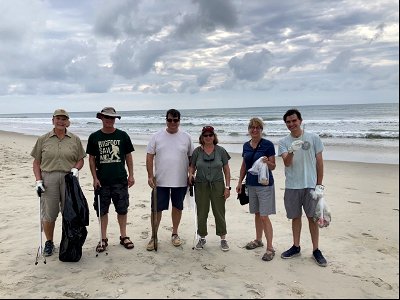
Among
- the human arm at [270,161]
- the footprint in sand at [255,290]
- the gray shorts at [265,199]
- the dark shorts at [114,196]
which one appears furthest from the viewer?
the dark shorts at [114,196]

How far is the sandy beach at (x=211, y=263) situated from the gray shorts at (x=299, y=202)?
0.66m

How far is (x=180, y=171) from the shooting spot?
5.14m

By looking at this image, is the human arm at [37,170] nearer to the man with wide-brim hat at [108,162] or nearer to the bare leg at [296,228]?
the man with wide-brim hat at [108,162]

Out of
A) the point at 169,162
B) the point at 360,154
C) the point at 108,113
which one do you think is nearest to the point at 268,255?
the point at 169,162

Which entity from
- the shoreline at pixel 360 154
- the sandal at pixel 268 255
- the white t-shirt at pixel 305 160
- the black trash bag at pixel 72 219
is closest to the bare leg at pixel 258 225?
the sandal at pixel 268 255

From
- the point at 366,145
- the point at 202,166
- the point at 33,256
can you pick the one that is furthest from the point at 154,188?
the point at 366,145

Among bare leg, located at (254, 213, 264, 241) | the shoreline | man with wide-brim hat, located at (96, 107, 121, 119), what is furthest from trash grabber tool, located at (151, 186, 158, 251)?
the shoreline

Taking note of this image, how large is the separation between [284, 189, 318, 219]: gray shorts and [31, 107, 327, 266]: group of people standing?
13 mm

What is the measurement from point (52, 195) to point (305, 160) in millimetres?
3286

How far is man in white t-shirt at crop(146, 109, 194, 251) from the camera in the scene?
5098 millimetres

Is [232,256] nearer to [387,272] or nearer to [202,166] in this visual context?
[202,166]

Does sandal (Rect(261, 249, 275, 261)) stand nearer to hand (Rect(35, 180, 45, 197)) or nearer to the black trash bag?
the black trash bag

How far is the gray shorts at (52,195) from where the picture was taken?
4789mm

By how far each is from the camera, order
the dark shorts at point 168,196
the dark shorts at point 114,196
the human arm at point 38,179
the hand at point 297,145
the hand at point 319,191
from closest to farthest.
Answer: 1. the hand at point 297,145
2. the hand at point 319,191
3. the human arm at point 38,179
4. the dark shorts at point 114,196
5. the dark shorts at point 168,196
